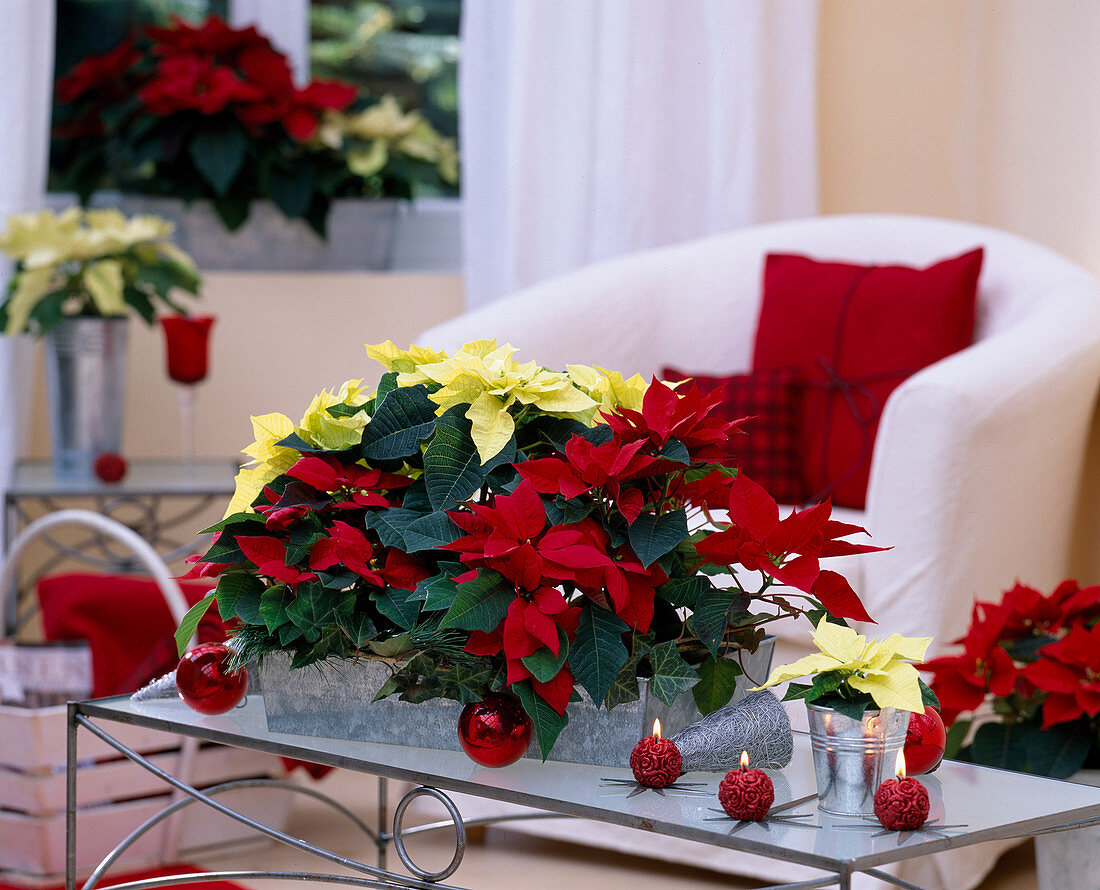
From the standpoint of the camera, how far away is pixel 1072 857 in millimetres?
1439

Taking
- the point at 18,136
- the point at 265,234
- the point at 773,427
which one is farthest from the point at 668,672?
the point at 265,234

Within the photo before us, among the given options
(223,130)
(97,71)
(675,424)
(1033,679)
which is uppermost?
(97,71)

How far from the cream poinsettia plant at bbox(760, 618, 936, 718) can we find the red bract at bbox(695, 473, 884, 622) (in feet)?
0.10

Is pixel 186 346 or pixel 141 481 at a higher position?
pixel 186 346

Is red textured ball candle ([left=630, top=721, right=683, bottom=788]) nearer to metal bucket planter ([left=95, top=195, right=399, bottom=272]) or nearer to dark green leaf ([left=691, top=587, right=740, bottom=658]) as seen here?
dark green leaf ([left=691, top=587, right=740, bottom=658])

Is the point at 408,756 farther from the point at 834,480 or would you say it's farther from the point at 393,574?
the point at 834,480

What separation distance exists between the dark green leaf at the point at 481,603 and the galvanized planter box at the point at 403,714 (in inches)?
4.3

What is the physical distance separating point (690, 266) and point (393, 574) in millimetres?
1517

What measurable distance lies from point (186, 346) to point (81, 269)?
0.76 feet

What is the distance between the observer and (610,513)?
967mm

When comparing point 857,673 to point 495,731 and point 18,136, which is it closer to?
point 495,731

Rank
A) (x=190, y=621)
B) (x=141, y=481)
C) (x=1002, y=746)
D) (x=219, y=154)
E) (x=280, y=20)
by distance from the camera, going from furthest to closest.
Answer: (x=280, y=20) < (x=219, y=154) < (x=141, y=481) < (x=1002, y=746) < (x=190, y=621)

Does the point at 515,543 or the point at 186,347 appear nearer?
the point at 515,543

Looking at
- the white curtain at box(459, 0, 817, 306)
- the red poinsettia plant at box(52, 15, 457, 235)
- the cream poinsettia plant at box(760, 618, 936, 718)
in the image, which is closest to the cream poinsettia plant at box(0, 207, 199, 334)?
the red poinsettia plant at box(52, 15, 457, 235)
